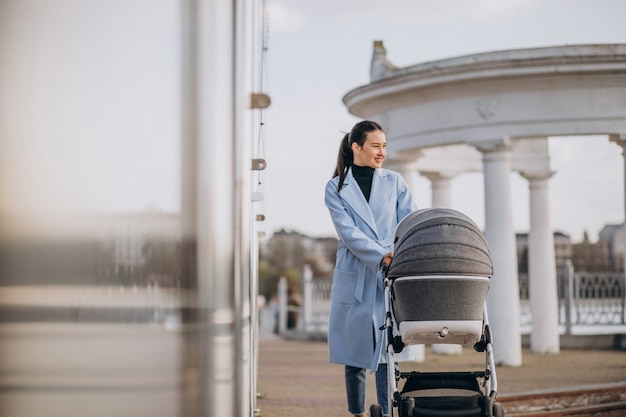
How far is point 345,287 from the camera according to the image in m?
5.60

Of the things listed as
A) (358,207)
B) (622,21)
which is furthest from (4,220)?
(622,21)

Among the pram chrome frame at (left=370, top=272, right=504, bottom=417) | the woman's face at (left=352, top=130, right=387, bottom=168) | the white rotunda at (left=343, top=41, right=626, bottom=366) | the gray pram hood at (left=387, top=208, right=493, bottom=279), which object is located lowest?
the pram chrome frame at (left=370, top=272, right=504, bottom=417)

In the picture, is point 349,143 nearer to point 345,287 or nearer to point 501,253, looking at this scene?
point 345,287

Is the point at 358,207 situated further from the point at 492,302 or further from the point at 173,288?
the point at 492,302

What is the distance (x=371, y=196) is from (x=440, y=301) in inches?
46.2

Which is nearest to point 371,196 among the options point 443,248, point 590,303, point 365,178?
point 365,178

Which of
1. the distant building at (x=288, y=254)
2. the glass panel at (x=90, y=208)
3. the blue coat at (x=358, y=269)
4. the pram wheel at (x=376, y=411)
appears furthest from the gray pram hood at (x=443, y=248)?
the distant building at (x=288, y=254)

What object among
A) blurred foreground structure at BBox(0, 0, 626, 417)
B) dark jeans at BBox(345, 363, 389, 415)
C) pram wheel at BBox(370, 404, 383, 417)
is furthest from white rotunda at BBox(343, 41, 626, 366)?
blurred foreground structure at BBox(0, 0, 626, 417)

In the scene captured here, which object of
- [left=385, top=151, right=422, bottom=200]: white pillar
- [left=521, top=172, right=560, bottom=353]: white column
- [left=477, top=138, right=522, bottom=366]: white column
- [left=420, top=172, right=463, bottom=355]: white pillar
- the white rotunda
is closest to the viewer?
the white rotunda

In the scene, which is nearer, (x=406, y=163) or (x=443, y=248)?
(x=443, y=248)

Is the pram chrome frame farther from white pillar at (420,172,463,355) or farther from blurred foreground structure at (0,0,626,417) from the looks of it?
white pillar at (420,172,463,355)

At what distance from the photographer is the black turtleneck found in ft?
18.7

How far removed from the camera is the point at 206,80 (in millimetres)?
1682

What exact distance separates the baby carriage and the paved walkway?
4097 millimetres
